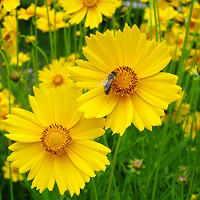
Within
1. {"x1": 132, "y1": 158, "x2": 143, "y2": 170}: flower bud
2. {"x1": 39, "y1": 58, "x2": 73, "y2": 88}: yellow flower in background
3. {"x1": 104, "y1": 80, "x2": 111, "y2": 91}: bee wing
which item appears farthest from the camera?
{"x1": 39, "y1": 58, "x2": 73, "y2": 88}: yellow flower in background

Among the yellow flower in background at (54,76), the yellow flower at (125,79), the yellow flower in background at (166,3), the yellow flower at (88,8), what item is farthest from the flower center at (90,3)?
the yellow flower in background at (54,76)

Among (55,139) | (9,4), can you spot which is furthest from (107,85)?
(9,4)

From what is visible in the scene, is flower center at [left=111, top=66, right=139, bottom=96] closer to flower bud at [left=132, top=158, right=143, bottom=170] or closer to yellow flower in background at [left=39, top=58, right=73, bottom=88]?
flower bud at [left=132, top=158, right=143, bottom=170]

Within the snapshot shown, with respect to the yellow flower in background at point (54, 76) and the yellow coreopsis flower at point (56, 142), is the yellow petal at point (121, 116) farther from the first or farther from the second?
the yellow flower in background at point (54, 76)

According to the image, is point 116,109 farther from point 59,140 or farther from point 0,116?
point 0,116

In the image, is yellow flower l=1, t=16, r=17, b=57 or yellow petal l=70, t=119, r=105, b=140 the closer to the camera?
yellow petal l=70, t=119, r=105, b=140

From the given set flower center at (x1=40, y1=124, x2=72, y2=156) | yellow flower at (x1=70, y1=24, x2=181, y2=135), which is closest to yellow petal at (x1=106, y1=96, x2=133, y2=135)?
yellow flower at (x1=70, y1=24, x2=181, y2=135)

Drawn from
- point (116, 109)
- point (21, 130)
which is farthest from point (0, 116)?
point (116, 109)
